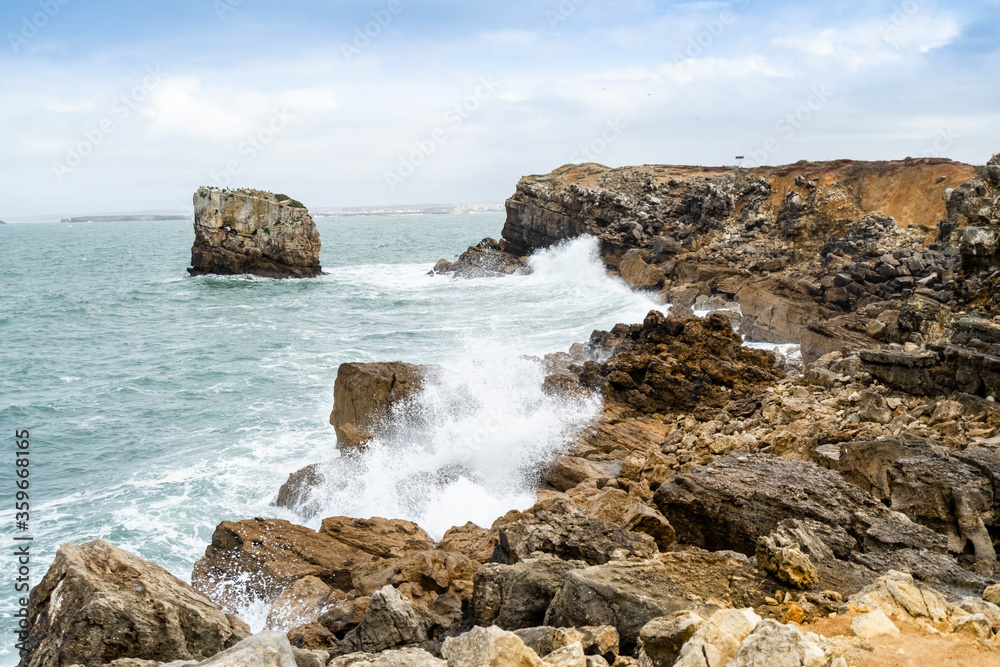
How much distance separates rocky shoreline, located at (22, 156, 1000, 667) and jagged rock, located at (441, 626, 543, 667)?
2 cm

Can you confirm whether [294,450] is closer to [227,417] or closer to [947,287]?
[227,417]

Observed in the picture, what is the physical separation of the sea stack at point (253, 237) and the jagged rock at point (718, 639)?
1934 inches

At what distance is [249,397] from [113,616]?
656 inches

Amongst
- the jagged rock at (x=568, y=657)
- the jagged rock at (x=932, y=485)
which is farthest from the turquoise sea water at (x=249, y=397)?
the jagged rock at (x=932, y=485)

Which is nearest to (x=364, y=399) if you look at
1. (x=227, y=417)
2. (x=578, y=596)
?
(x=227, y=417)

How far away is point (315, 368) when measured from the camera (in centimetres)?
2534

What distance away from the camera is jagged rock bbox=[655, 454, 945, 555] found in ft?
25.6

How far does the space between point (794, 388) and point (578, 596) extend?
36.7 feet

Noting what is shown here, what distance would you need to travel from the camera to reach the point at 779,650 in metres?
4.64

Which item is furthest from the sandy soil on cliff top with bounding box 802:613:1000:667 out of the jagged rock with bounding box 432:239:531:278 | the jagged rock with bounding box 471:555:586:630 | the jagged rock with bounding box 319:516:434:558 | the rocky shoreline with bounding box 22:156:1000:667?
the jagged rock with bounding box 432:239:531:278

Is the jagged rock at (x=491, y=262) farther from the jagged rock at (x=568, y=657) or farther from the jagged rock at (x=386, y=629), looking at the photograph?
the jagged rock at (x=568, y=657)

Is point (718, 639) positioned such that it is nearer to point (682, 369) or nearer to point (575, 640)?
point (575, 640)

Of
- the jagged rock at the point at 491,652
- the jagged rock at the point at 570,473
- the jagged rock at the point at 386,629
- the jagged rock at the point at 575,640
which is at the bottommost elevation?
the jagged rock at the point at 570,473

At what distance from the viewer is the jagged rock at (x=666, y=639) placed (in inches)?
216
